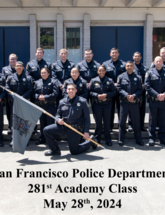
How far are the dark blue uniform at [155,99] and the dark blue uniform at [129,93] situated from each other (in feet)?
0.81

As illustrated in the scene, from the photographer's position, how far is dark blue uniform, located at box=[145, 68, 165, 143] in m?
6.25

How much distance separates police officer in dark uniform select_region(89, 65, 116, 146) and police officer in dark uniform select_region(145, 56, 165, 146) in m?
0.86

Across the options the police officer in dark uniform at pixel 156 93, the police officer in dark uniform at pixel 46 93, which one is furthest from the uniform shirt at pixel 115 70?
the police officer in dark uniform at pixel 46 93

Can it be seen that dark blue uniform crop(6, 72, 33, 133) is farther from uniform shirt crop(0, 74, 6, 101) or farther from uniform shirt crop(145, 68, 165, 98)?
uniform shirt crop(145, 68, 165, 98)

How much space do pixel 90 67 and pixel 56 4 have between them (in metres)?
4.35

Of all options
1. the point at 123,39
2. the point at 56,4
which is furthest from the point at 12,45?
the point at 123,39

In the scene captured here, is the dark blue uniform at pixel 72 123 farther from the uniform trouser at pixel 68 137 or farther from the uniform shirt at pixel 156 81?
the uniform shirt at pixel 156 81

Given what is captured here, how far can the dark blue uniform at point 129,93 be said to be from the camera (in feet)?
20.5

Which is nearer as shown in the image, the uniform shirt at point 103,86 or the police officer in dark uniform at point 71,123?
the police officer in dark uniform at point 71,123

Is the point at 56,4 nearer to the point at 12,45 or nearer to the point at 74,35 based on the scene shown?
the point at 74,35

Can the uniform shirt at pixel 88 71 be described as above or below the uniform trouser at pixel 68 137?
above

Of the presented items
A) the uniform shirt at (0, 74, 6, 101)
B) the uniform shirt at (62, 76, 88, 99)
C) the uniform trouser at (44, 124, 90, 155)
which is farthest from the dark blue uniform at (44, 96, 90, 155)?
the uniform shirt at (0, 74, 6, 101)

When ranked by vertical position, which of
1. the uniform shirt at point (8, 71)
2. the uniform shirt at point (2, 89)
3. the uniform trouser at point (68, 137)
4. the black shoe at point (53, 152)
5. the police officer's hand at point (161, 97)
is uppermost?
the uniform shirt at point (8, 71)

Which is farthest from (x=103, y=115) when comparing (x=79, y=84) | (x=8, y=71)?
(x=8, y=71)
